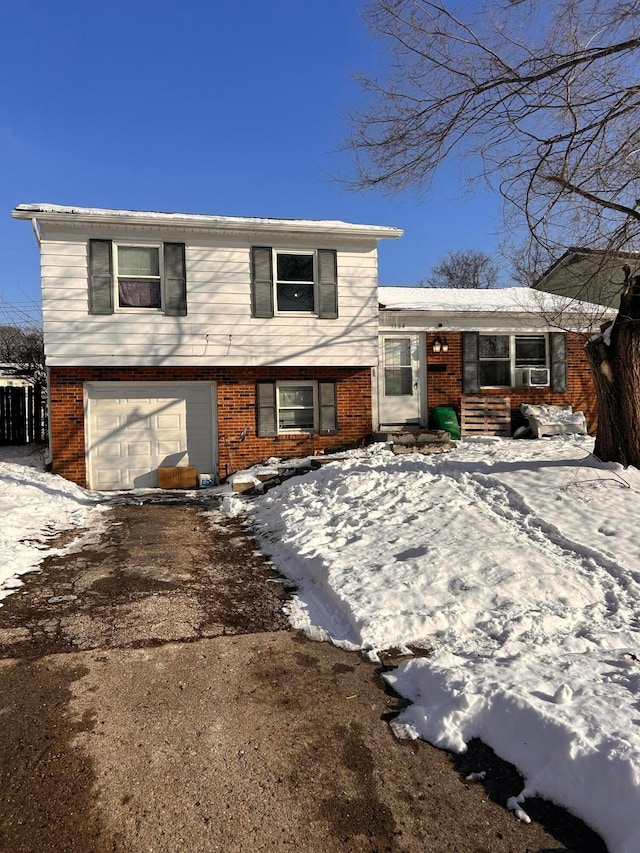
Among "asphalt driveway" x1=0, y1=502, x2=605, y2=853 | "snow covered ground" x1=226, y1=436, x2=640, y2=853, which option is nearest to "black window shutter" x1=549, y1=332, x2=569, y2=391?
"snow covered ground" x1=226, y1=436, x2=640, y2=853

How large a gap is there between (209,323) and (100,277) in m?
2.30

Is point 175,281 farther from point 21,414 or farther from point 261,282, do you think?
point 21,414

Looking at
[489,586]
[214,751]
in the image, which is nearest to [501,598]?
[489,586]

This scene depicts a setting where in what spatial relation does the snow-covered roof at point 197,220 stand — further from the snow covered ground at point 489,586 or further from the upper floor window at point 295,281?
the snow covered ground at point 489,586

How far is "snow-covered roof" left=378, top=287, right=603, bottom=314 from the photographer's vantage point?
41.1 ft

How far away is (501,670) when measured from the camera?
3.10m

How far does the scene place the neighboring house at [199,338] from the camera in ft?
34.1

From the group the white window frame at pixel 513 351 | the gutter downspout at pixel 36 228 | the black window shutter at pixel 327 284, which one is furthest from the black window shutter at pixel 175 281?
the white window frame at pixel 513 351

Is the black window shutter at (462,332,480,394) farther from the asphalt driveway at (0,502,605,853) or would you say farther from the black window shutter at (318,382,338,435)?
the asphalt driveway at (0,502,605,853)

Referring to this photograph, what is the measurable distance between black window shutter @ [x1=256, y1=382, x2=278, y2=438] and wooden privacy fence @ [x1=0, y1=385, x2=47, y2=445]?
6728 mm

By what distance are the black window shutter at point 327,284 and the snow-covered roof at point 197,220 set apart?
1.71ft

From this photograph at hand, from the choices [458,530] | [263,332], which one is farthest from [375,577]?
[263,332]

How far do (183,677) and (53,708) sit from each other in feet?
2.41

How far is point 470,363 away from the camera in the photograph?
1272cm
